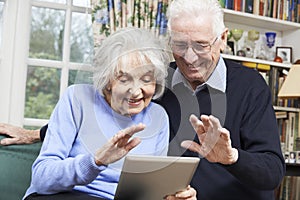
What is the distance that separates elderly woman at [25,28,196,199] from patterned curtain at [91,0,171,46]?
4.69 feet

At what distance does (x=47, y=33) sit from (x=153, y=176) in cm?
208

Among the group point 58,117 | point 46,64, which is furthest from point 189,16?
point 46,64

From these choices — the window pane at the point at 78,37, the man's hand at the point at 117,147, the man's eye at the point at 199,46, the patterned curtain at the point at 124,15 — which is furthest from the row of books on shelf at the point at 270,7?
the man's hand at the point at 117,147

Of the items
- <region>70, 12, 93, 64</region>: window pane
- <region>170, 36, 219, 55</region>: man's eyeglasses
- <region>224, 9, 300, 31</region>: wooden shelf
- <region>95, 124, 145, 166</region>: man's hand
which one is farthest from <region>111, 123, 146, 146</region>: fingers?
<region>224, 9, 300, 31</region>: wooden shelf

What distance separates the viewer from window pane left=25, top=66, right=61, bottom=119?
10.3 feet

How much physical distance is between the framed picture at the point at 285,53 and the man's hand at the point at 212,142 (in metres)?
2.35

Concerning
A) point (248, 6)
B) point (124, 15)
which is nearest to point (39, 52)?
point (124, 15)

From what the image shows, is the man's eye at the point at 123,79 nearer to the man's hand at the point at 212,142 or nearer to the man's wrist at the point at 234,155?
the man's hand at the point at 212,142

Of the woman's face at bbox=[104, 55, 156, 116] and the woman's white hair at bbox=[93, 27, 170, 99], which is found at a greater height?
the woman's white hair at bbox=[93, 27, 170, 99]

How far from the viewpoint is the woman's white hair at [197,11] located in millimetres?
1783

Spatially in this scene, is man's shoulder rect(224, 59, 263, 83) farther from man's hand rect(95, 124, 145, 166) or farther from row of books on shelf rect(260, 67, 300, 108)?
row of books on shelf rect(260, 67, 300, 108)

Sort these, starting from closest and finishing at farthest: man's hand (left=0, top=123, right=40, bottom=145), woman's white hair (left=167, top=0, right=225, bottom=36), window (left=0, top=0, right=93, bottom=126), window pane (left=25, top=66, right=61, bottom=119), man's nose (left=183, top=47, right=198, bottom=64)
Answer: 1. man's nose (left=183, top=47, right=198, bottom=64)
2. woman's white hair (left=167, top=0, right=225, bottom=36)
3. man's hand (left=0, top=123, right=40, bottom=145)
4. window (left=0, top=0, right=93, bottom=126)
5. window pane (left=25, top=66, right=61, bottom=119)

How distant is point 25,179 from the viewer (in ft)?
6.01

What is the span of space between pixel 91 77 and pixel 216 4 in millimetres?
665
